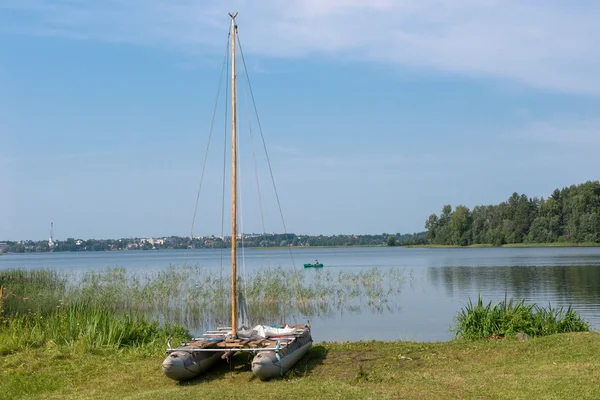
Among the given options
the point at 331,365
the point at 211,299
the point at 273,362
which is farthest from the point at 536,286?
the point at 273,362

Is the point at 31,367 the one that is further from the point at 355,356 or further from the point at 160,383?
the point at 355,356

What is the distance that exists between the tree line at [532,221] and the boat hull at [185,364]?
10665cm

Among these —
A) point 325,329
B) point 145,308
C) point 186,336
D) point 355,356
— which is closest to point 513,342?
point 355,356

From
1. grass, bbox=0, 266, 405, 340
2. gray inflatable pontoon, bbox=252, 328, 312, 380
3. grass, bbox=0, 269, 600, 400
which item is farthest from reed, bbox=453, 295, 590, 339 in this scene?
grass, bbox=0, 266, 405, 340

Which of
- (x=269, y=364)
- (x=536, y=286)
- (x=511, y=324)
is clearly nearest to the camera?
(x=269, y=364)

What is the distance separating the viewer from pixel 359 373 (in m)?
11.2

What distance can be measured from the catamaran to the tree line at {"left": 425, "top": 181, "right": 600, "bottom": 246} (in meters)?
105

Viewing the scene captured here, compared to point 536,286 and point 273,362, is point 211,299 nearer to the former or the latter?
point 536,286

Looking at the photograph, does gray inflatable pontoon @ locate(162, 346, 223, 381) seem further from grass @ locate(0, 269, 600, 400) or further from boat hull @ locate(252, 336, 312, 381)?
boat hull @ locate(252, 336, 312, 381)

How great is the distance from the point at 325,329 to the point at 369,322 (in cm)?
248

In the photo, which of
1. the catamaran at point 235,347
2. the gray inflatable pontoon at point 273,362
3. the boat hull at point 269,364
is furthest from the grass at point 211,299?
the boat hull at point 269,364

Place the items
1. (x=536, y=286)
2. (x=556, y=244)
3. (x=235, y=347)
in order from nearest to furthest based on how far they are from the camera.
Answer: (x=235, y=347) → (x=536, y=286) → (x=556, y=244)

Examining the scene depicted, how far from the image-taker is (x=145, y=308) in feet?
93.2

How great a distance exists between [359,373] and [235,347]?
7.74ft
